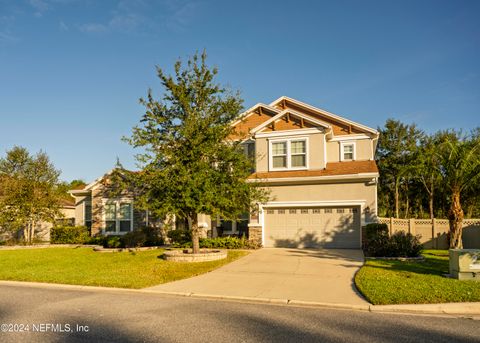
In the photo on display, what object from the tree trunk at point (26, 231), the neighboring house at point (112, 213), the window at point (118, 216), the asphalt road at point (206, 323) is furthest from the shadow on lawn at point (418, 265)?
the tree trunk at point (26, 231)

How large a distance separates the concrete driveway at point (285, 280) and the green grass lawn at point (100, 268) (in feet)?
2.90

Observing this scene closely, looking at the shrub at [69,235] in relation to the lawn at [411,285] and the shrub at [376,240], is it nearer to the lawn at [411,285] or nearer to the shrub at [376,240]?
the shrub at [376,240]

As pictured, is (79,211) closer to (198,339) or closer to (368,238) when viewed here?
(368,238)

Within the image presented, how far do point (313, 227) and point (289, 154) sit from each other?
14.0ft

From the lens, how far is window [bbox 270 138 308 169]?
2103 cm

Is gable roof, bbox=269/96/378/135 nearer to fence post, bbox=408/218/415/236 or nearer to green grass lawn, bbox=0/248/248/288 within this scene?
fence post, bbox=408/218/415/236

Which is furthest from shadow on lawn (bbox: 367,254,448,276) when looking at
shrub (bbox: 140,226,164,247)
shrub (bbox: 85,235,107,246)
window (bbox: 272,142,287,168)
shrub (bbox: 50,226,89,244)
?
shrub (bbox: 50,226,89,244)

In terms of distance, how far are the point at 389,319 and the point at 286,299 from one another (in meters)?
2.57

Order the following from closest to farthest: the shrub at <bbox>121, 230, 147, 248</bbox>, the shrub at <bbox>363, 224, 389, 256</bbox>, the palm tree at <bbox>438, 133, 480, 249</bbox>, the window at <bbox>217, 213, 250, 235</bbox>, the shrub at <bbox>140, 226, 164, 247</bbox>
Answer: the palm tree at <bbox>438, 133, 480, 249</bbox> → the shrub at <bbox>363, 224, 389, 256</bbox> → the shrub at <bbox>121, 230, 147, 248</bbox> → the shrub at <bbox>140, 226, 164, 247</bbox> → the window at <bbox>217, 213, 250, 235</bbox>

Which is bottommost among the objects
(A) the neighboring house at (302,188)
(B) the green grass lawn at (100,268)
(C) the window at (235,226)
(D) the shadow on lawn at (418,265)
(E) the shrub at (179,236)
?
(B) the green grass lawn at (100,268)

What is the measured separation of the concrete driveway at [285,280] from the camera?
9.80 meters

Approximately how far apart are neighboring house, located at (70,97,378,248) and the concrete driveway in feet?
10.5

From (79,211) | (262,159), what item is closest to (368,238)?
(262,159)

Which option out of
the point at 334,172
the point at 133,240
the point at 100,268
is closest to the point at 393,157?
the point at 334,172
